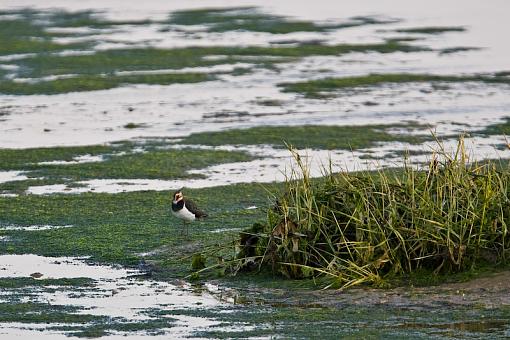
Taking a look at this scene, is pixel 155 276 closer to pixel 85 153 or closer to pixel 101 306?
pixel 101 306

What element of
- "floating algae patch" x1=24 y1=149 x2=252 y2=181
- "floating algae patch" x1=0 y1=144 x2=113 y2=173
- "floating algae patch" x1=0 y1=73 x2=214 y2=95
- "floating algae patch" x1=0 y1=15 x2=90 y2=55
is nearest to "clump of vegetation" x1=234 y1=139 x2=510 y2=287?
"floating algae patch" x1=24 y1=149 x2=252 y2=181

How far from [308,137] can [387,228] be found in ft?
25.1

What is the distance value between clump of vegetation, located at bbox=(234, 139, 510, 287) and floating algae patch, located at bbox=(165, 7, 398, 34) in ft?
63.9

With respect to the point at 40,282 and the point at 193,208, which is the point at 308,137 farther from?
the point at 40,282

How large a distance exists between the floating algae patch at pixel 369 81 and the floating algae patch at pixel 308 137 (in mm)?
3547

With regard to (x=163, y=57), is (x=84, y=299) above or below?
below

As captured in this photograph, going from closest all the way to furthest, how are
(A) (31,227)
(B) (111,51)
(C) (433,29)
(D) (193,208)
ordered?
1. (D) (193,208)
2. (A) (31,227)
3. (B) (111,51)
4. (C) (433,29)

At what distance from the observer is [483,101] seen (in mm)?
22125

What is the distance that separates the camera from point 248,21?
107ft

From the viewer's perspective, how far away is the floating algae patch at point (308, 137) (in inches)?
734

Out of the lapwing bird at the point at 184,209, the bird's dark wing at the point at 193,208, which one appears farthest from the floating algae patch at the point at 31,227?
the bird's dark wing at the point at 193,208

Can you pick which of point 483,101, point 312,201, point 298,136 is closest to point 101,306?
point 312,201

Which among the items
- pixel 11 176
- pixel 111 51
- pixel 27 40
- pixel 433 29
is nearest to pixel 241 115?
pixel 11 176

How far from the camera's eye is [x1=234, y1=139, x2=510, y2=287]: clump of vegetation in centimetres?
1145
